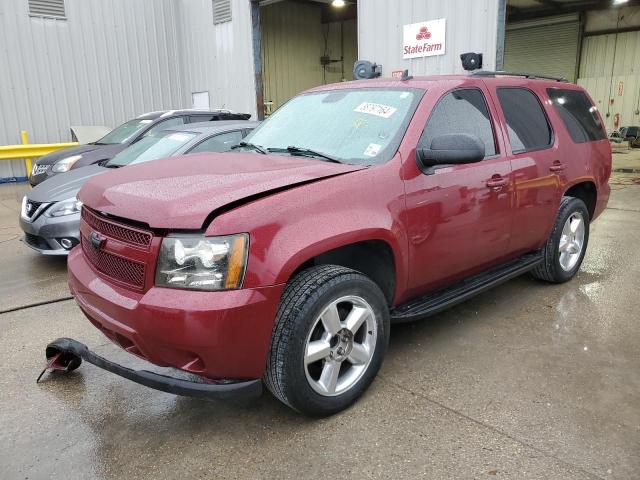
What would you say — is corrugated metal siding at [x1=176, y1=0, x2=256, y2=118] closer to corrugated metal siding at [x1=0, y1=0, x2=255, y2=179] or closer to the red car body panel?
corrugated metal siding at [x1=0, y1=0, x2=255, y2=179]

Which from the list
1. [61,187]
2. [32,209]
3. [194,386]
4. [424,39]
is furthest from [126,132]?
[194,386]

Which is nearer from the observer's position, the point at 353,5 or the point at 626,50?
the point at 353,5

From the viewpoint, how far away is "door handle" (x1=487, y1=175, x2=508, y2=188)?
11.4 feet

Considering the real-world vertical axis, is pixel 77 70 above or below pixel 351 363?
above

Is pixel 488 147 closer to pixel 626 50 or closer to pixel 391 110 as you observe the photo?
pixel 391 110

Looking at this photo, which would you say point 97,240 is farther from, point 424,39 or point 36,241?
point 424,39

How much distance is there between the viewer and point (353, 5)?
18469 millimetres

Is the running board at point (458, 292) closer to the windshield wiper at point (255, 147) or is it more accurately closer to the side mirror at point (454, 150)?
the side mirror at point (454, 150)

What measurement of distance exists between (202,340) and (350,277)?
824mm

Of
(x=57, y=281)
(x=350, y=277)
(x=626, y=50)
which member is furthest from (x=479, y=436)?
(x=626, y=50)

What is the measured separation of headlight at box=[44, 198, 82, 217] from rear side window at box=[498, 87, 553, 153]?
4092 millimetres

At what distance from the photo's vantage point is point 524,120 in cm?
399

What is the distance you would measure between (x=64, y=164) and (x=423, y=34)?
6399 millimetres

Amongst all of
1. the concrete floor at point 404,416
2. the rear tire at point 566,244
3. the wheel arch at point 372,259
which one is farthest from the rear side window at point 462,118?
the concrete floor at point 404,416
